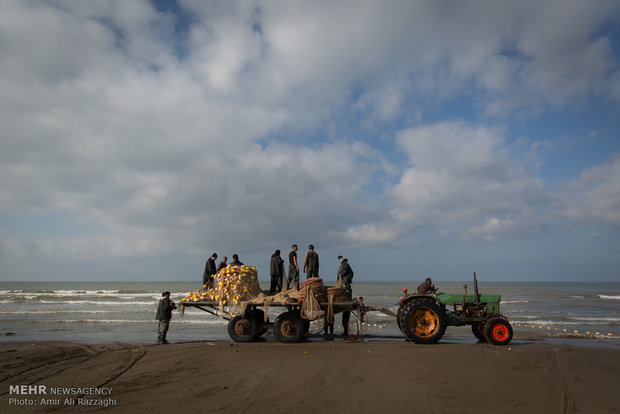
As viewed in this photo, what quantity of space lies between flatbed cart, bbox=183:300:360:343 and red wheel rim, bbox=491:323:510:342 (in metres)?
3.90

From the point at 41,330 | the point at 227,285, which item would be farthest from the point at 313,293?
the point at 41,330

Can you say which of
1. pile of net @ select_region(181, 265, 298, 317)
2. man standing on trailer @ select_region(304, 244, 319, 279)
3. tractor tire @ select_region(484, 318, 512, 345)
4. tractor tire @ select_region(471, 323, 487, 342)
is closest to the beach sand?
tractor tire @ select_region(484, 318, 512, 345)

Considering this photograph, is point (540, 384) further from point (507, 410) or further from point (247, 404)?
point (247, 404)

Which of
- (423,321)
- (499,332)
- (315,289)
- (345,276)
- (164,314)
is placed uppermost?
(345,276)

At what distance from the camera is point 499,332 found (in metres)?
10.3

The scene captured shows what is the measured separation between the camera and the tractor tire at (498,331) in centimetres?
1018

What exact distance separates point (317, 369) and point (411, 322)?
12.1 feet

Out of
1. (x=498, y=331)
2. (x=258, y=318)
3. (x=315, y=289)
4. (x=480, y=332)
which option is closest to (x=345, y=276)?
(x=315, y=289)

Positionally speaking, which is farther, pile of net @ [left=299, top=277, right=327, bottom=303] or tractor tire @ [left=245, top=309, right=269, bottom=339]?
tractor tire @ [left=245, top=309, right=269, bottom=339]

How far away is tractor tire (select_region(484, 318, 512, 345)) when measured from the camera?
10180 mm

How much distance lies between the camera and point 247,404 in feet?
19.2

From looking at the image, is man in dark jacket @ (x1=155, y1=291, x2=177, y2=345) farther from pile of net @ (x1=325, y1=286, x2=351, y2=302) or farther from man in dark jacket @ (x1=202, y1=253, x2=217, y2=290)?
pile of net @ (x1=325, y1=286, x2=351, y2=302)

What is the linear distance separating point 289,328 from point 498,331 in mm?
6017

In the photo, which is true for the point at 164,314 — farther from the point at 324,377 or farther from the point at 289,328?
the point at 324,377
